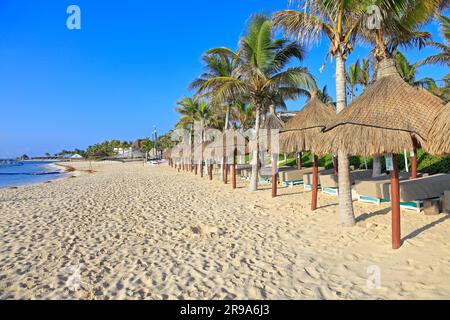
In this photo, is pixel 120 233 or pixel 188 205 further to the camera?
pixel 188 205

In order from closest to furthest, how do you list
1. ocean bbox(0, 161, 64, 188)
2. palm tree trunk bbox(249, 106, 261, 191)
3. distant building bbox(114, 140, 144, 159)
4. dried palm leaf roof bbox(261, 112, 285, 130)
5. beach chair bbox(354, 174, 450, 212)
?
beach chair bbox(354, 174, 450, 212) → palm tree trunk bbox(249, 106, 261, 191) → dried palm leaf roof bbox(261, 112, 285, 130) → ocean bbox(0, 161, 64, 188) → distant building bbox(114, 140, 144, 159)

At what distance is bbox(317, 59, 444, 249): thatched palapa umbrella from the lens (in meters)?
4.43

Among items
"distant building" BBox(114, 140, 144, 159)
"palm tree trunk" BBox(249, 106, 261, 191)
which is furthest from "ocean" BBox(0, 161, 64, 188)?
"distant building" BBox(114, 140, 144, 159)

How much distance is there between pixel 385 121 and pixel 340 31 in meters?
2.49

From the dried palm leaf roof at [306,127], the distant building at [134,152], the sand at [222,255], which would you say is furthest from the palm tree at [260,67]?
the distant building at [134,152]

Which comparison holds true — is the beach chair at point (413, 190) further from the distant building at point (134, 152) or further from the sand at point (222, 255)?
the distant building at point (134, 152)

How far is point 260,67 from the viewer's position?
1028 cm

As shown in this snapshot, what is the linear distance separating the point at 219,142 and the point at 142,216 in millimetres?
8306

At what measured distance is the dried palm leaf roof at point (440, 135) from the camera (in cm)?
411

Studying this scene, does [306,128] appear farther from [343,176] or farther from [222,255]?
[222,255]

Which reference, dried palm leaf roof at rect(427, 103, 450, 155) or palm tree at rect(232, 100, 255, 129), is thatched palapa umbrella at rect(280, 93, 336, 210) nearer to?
dried palm leaf roof at rect(427, 103, 450, 155)

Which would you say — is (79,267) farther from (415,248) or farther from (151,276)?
(415,248)
